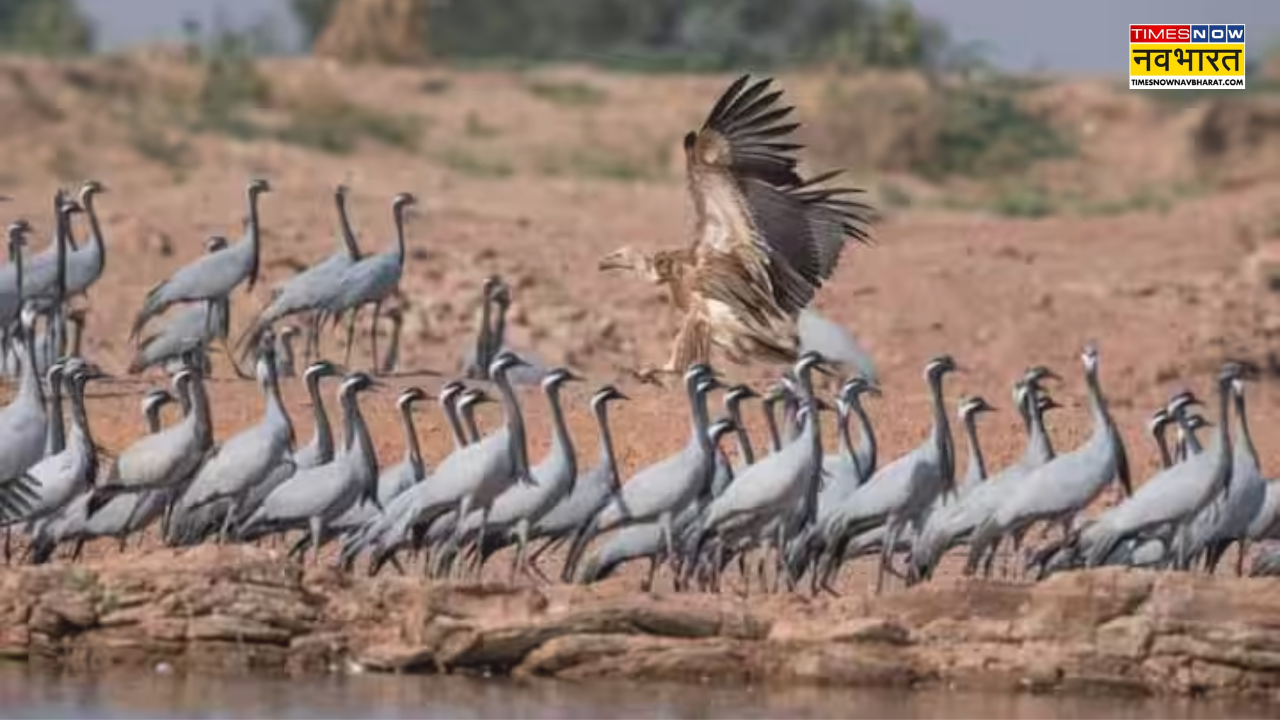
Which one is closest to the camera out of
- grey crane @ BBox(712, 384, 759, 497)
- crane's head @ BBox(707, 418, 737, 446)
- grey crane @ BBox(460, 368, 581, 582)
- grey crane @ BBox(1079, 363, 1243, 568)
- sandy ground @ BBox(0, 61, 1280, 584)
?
grey crane @ BBox(1079, 363, 1243, 568)

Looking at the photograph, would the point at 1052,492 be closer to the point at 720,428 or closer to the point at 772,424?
the point at 720,428

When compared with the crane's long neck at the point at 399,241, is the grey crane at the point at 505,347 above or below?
below

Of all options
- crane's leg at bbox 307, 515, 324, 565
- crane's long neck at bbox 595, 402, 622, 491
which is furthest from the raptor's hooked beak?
crane's leg at bbox 307, 515, 324, 565

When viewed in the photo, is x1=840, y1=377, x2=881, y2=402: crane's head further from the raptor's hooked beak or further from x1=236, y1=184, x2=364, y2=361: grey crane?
x1=236, y1=184, x2=364, y2=361: grey crane

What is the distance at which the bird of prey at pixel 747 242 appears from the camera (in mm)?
17375

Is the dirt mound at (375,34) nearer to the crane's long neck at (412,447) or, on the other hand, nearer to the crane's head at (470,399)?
the crane's head at (470,399)

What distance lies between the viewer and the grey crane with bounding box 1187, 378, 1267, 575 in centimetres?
1614

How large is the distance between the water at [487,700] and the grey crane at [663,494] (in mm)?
2007

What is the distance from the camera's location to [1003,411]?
21109mm

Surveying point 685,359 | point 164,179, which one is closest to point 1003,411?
point 685,359

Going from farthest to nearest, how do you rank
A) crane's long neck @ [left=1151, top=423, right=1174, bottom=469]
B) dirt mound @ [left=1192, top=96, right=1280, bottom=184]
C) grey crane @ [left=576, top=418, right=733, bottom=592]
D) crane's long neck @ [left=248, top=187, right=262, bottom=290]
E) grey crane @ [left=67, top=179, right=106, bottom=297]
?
dirt mound @ [left=1192, top=96, right=1280, bottom=184] < grey crane @ [left=67, top=179, right=106, bottom=297] < crane's long neck @ [left=248, top=187, right=262, bottom=290] < crane's long neck @ [left=1151, top=423, right=1174, bottom=469] < grey crane @ [left=576, top=418, right=733, bottom=592]

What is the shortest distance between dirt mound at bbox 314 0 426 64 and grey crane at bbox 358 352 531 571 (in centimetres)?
2285

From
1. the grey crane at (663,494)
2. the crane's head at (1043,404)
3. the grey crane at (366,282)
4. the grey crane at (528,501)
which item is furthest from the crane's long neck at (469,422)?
the crane's head at (1043,404)

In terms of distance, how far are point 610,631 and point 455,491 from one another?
2080mm
